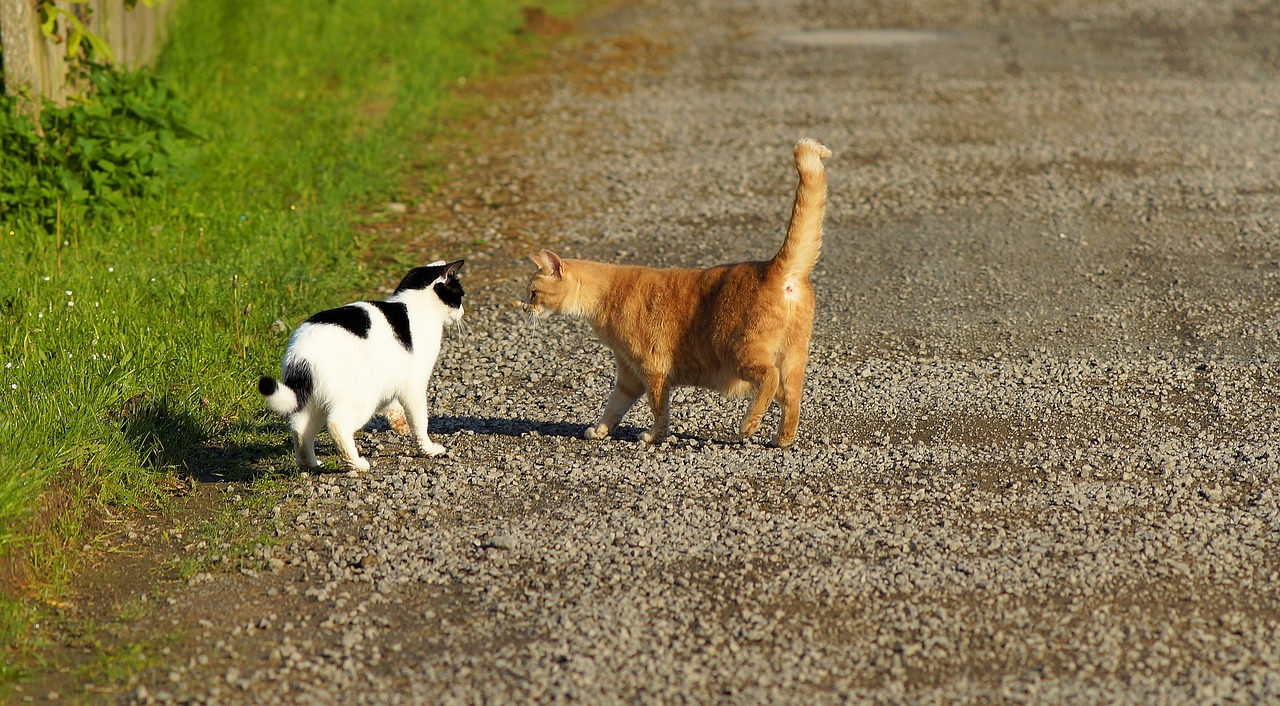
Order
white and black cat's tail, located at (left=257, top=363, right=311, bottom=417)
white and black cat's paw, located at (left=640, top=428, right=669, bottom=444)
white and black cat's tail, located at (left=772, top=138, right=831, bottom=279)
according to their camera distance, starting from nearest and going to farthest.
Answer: white and black cat's tail, located at (left=257, top=363, right=311, bottom=417) < white and black cat's tail, located at (left=772, top=138, right=831, bottom=279) < white and black cat's paw, located at (left=640, top=428, right=669, bottom=444)

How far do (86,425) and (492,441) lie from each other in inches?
64.5

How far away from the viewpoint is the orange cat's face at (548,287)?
5688 mm

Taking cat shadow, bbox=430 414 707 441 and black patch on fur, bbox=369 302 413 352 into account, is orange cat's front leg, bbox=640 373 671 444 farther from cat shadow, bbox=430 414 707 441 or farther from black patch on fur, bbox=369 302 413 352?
black patch on fur, bbox=369 302 413 352

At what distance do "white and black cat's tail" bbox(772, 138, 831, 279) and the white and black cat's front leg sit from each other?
1.57 m

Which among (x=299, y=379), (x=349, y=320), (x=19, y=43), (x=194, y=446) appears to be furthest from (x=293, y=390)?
(x=19, y=43)

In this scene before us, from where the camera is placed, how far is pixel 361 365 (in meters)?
4.86

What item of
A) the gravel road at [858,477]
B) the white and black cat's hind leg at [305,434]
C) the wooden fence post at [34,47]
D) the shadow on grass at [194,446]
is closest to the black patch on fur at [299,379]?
the white and black cat's hind leg at [305,434]

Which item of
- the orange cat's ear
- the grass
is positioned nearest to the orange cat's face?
the orange cat's ear

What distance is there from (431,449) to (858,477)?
5.84 feet

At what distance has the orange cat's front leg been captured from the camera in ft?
18.1

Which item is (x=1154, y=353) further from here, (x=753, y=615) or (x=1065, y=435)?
(x=753, y=615)

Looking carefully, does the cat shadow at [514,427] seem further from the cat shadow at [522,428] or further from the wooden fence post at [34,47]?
the wooden fence post at [34,47]

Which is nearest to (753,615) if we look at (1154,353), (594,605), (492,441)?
(594,605)

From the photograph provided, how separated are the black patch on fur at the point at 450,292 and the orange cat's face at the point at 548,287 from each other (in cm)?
38
